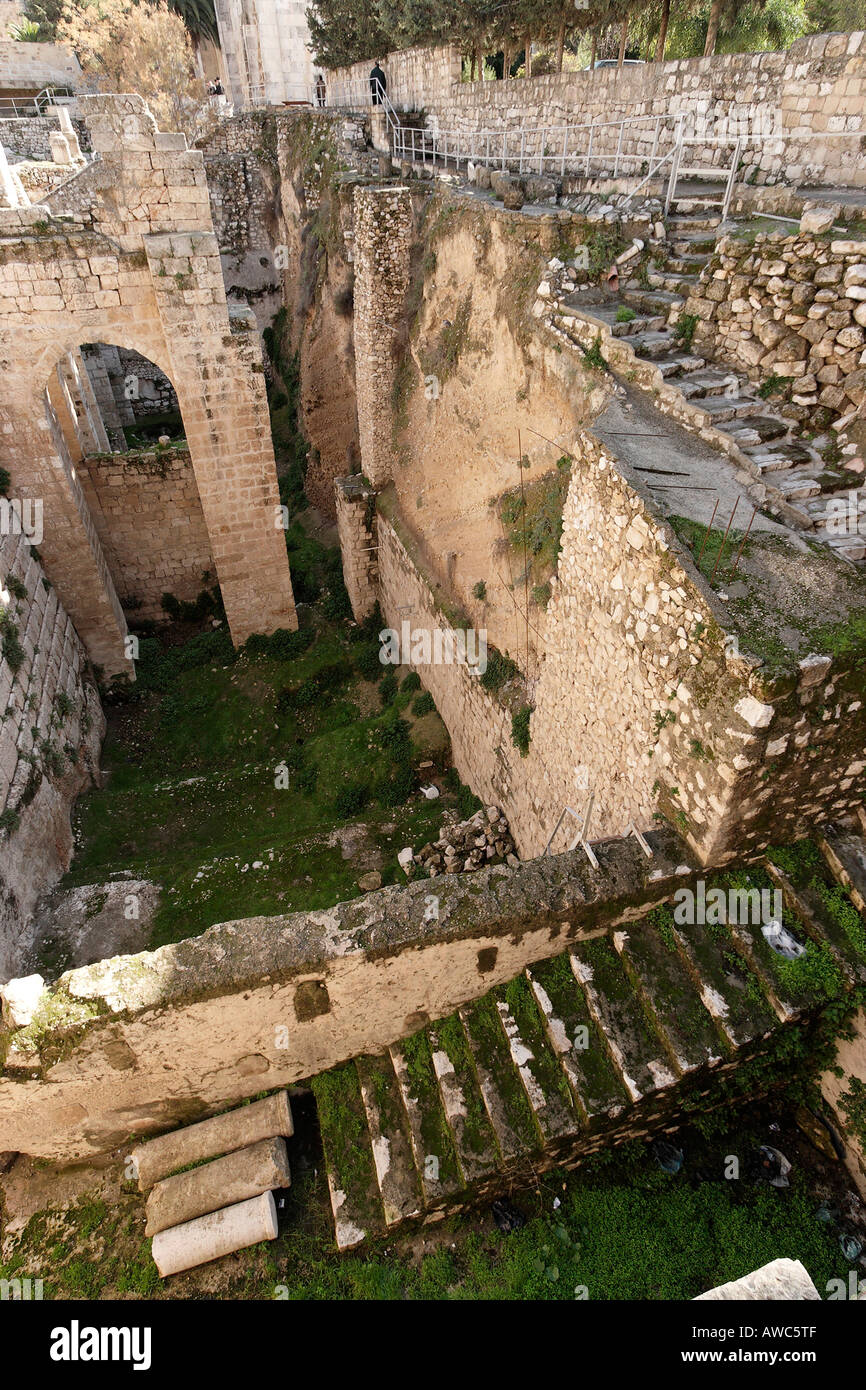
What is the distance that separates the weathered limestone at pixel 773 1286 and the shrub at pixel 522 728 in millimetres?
5150

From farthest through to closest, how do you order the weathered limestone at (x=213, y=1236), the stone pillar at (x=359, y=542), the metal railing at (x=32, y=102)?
the metal railing at (x=32, y=102)
the stone pillar at (x=359, y=542)
the weathered limestone at (x=213, y=1236)

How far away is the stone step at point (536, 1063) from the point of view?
4.70 m

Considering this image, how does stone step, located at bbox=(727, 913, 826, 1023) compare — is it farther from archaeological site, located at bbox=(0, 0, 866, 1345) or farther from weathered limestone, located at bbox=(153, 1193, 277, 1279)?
weathered limestone, located at bbox=(153, 1193, 277, 1279)

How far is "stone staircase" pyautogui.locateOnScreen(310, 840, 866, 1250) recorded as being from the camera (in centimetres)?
473

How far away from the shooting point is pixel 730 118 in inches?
385

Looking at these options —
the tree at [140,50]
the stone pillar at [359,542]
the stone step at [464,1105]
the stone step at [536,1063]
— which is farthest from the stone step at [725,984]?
the tree at [140,50]

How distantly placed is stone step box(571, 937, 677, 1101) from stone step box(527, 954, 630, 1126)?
79mm

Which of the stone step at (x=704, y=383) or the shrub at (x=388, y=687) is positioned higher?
the stone step at (x=704, y=383)

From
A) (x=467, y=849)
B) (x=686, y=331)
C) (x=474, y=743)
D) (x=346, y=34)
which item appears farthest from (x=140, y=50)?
(x=467, y=849)

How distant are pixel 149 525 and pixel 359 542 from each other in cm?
368

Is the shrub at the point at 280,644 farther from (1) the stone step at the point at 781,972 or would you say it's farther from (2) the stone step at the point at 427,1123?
(1) the stone step at the point at 781,972

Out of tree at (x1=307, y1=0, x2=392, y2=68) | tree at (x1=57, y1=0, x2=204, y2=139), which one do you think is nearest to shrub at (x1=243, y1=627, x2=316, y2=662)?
tree at (x1=307, y1=0, x2=392, y2=68)
